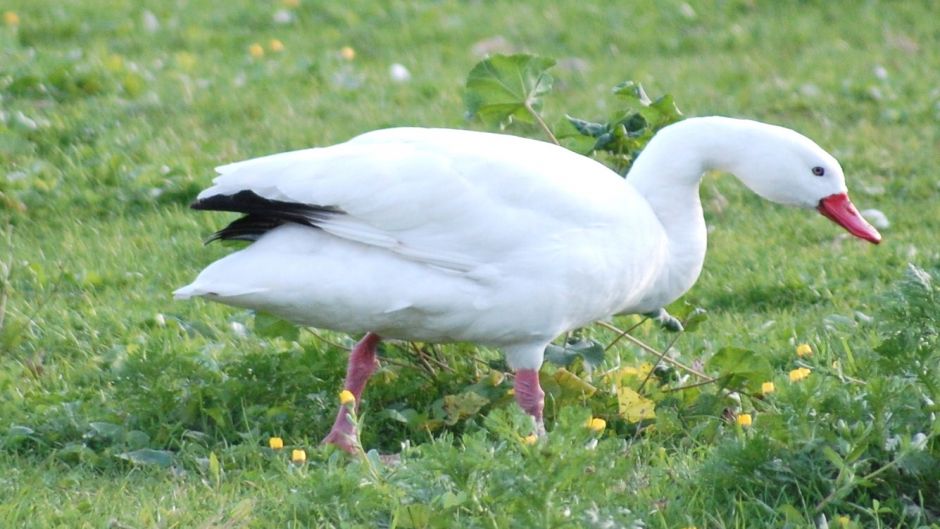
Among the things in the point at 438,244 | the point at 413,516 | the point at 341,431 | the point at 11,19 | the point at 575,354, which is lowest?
the point at 11,19

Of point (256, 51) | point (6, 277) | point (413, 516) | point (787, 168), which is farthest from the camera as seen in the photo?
point (256, 51)

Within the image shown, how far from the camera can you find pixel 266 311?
14.3ft

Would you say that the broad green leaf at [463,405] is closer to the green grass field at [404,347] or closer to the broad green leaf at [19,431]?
the green grass field at [404,347]

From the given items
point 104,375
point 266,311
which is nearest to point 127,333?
point 104,375

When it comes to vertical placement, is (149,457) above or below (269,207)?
below

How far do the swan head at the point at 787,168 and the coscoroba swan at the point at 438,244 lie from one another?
36 cm

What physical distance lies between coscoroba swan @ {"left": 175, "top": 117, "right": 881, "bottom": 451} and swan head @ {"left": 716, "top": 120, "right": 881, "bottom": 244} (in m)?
0.36

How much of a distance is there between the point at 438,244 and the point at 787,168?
3.51ft

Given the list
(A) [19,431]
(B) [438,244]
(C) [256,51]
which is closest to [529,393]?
(B) [438,244]

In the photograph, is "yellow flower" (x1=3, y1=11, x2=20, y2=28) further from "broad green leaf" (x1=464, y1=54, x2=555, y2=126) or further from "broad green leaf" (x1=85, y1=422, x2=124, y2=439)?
"broad green leaf" (x1=85, y1=422, x2=124, y2=439)

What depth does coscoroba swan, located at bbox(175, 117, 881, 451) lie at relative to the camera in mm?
4156

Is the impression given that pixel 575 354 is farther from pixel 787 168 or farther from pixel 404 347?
pixel 787 168

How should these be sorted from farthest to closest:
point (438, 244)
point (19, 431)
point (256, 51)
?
point (256, 51), point (19, 431), point (438, 244)

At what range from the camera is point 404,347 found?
493 cm
